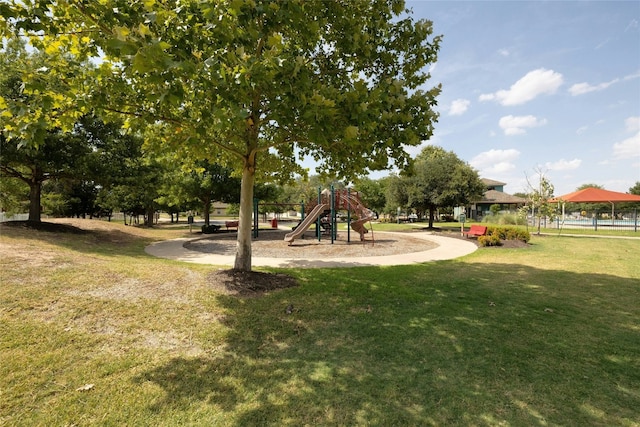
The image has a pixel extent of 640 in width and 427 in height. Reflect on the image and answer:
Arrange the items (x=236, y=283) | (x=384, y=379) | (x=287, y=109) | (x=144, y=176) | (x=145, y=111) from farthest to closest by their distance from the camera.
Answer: (x=144, y=176), (x=236, y=283), (x=145, y=111), (x=287, y=109), (x=384, y=379)

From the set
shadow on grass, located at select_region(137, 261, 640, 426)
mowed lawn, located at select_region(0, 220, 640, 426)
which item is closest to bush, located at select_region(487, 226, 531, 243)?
mowed lawn, located at select_region(0, 220, 640, 426)

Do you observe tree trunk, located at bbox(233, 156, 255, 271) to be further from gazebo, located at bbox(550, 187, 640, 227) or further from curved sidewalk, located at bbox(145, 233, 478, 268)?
gazebo, located at bbox(550, 187, 640, 227)

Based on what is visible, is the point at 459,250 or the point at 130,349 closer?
the point at 130,349

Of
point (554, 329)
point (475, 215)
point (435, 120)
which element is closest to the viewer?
point (554, 329)

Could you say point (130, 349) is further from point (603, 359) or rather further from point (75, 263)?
point (603, 359)

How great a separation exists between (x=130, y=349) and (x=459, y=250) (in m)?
14.5

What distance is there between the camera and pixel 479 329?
5.32m

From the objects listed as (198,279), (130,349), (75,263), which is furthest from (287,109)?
(75,263)

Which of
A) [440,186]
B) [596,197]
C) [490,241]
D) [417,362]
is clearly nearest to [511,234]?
[490,241]

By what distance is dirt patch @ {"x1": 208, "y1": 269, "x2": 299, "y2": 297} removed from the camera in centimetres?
694

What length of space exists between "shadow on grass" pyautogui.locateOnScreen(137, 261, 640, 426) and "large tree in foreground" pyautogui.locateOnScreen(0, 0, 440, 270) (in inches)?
120

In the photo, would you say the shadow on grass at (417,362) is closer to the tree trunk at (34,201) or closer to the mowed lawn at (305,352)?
the mowed lawn at (305,352)

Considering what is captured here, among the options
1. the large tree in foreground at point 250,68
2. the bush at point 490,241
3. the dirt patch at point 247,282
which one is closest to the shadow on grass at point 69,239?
the dirt patch at point 247,282

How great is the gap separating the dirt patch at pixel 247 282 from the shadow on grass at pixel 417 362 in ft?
1.42
